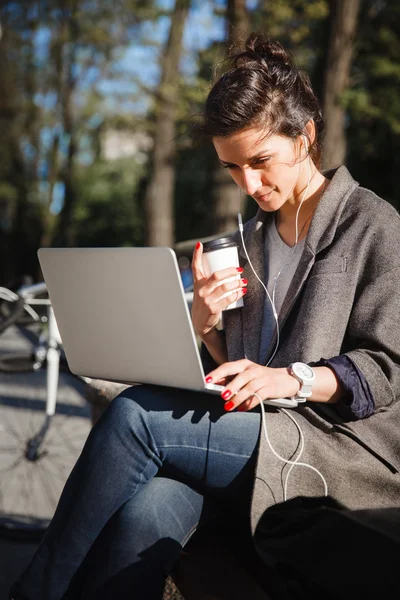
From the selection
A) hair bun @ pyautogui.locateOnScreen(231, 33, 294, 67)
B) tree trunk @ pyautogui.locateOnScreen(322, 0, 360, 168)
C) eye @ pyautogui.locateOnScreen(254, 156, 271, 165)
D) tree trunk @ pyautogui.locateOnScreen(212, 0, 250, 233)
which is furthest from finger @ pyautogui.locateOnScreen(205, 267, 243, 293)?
tree trunk @ pyautogui.locateOnScreen(212, 0, 250, 233)

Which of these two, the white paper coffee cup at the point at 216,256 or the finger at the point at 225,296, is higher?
the white paper coffee cup at the point at 216,256

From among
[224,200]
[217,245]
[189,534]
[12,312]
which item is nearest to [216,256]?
[217,245]

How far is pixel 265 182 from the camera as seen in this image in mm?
2199

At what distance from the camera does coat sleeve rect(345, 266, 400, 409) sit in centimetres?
189

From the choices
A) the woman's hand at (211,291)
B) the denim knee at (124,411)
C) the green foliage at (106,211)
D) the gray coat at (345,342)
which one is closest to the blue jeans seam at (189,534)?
the gray coat at (345,342)

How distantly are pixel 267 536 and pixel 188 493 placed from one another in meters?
0.29

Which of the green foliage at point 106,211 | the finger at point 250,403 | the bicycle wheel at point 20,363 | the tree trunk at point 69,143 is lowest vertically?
the green foliage at point 106,211

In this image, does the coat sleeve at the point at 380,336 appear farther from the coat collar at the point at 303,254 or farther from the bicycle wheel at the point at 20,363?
the bicycle wheel at the point at 20,363

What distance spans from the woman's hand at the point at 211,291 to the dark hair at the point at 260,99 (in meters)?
0.38

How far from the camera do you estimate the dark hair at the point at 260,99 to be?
6.84ft

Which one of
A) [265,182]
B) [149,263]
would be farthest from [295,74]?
[149,263]

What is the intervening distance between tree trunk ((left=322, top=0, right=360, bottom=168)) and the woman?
408cm

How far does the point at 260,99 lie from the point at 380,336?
754 millimetres

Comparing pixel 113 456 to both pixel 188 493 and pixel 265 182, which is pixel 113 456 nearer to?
pixel 188 493
